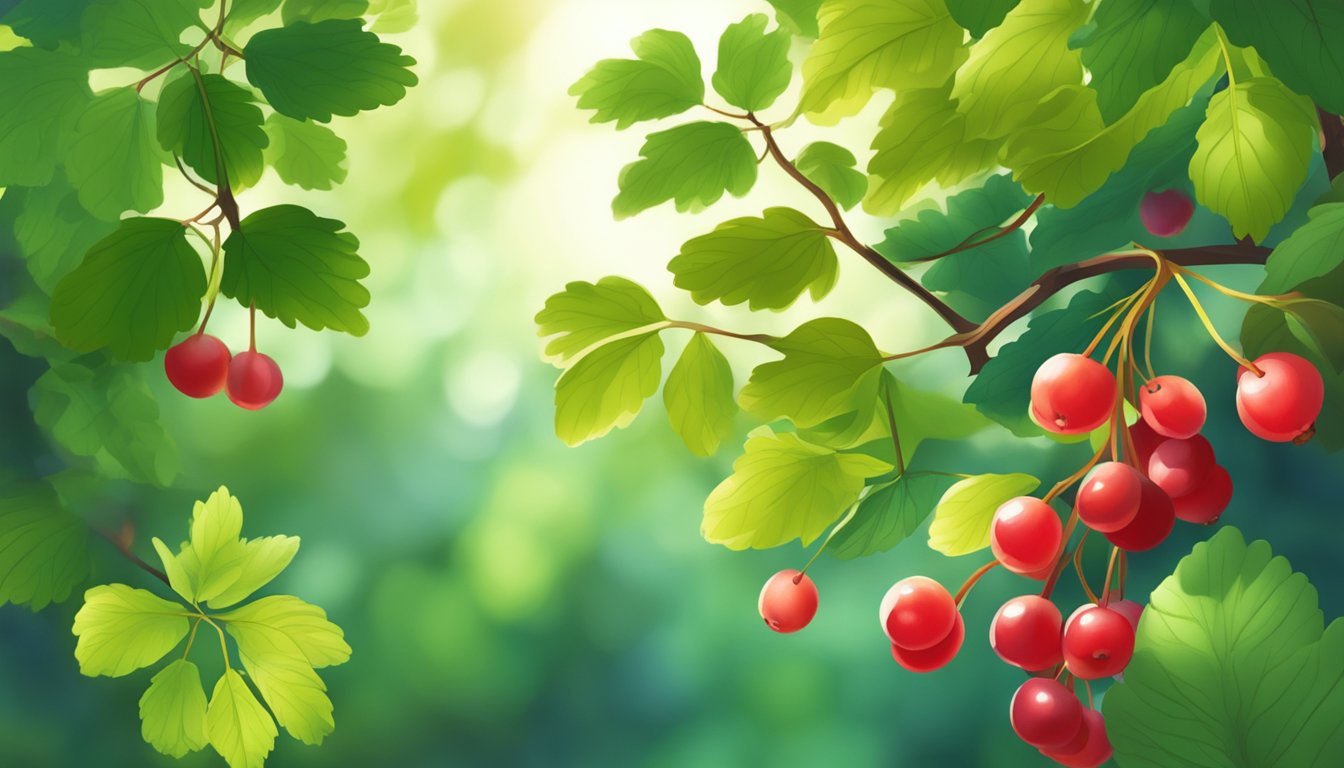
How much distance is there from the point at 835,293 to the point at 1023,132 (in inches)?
12.4

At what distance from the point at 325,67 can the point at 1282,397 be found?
0.31m

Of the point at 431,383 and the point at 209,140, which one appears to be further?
the point at 431,383

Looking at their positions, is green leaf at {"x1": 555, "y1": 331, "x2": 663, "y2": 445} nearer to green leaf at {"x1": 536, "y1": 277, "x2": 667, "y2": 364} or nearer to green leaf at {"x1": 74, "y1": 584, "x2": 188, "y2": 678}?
green leaf at {"x1": 536, "y1": 277, "x2": 667, "y2": 364}

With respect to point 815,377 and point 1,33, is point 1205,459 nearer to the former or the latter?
point 815,377

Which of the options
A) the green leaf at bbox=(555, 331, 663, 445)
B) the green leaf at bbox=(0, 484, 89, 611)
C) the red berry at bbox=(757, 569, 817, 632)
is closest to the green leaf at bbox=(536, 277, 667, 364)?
the green leaf at bbox=(555, 331, 663, 445)

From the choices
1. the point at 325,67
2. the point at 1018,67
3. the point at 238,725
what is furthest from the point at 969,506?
the point at 238,725

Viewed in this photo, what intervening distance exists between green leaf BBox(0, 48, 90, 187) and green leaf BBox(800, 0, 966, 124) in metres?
0.27

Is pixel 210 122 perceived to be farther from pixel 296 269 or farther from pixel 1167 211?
pixel 1167 211

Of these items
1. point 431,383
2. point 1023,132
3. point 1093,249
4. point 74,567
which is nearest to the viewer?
point 1023,132

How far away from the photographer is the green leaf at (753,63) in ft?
1.45

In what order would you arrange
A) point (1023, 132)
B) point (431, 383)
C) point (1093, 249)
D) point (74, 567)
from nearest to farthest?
point (1023, 132) < point (1093, 249) < point (74, 567) < point (431, 383)

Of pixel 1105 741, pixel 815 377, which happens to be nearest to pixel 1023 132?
pixel 815 377

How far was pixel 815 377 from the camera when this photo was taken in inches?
15.7

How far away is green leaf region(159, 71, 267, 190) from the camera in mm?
375
